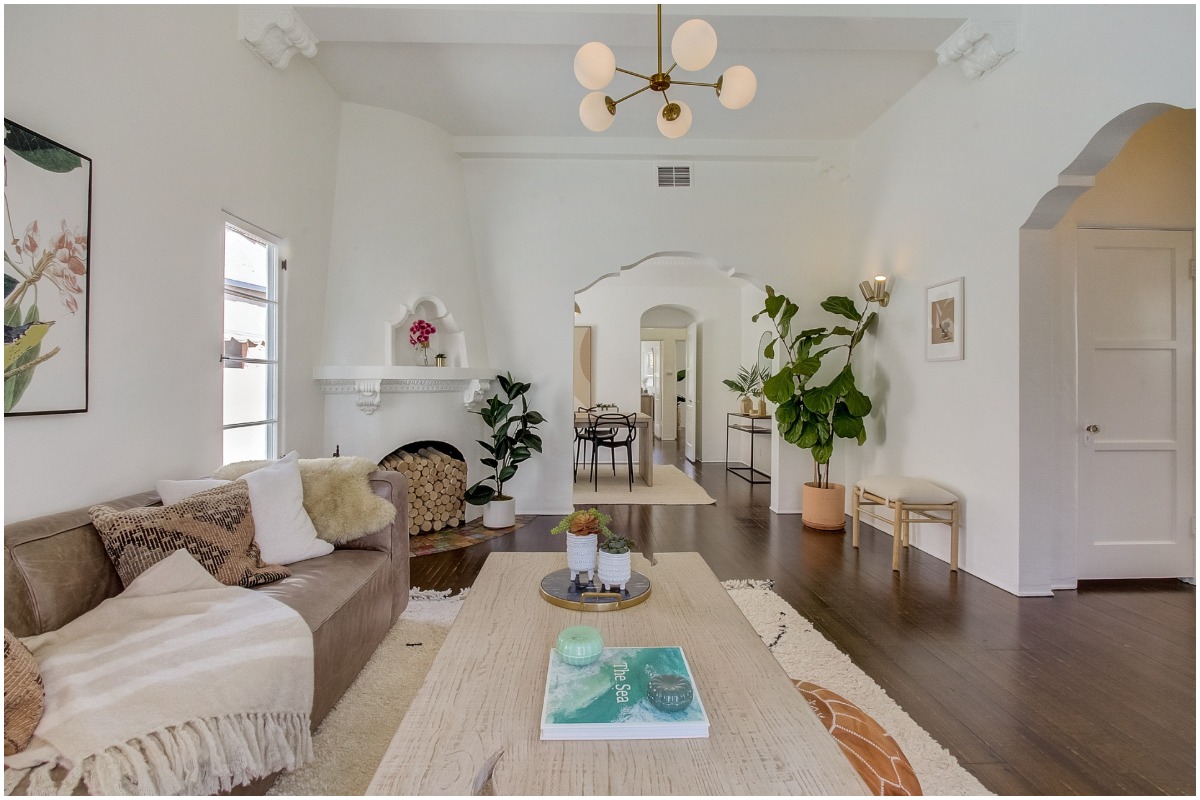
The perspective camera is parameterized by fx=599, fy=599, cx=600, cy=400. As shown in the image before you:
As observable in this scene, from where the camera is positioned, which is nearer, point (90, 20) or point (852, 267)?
point (90, 20)

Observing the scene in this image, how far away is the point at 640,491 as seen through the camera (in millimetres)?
6305

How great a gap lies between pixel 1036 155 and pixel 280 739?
4008 millimetres

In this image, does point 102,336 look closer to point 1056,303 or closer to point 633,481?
point 1056,303

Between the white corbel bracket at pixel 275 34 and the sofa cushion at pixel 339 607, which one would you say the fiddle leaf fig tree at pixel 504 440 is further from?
the white corbel bracket at pixel 275 34

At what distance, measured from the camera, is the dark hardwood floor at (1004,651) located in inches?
69.7

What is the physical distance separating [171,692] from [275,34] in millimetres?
3088

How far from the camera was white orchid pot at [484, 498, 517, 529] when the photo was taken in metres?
4.57

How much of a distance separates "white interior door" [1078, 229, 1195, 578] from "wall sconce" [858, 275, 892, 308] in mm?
1303

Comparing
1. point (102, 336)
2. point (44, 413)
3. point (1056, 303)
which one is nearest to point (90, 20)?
point (102, 336)

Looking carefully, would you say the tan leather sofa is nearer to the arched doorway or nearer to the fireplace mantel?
the fireplace mantel

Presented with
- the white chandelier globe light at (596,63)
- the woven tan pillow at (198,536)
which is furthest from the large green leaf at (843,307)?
the woven tan pillow at (198,536)

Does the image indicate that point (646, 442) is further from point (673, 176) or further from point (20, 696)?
point (20, 696)

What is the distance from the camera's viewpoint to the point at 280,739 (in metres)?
1.47

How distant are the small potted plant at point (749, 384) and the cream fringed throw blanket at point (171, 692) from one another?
6.59m
